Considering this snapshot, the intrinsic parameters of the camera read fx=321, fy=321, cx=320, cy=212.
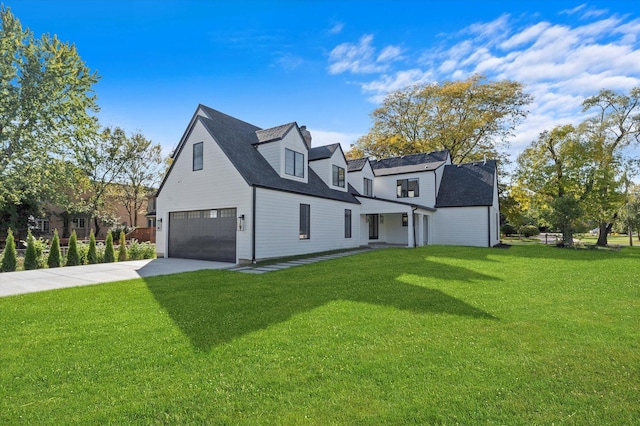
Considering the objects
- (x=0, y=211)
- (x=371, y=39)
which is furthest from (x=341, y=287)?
(x=0, y=211)

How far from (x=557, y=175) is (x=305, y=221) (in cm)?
1915

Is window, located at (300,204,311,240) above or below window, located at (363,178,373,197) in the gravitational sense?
below

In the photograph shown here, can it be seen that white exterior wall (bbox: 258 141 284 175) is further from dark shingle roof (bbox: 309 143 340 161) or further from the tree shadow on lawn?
the tree shadow on lawn

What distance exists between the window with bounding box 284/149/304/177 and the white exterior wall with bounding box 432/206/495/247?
11.3m

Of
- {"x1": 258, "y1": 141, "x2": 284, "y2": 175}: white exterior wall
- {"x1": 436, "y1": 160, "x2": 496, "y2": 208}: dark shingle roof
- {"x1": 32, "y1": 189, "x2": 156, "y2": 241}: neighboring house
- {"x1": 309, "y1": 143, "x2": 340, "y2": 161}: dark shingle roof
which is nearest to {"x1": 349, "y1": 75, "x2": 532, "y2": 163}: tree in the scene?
{"x1": 436, "y1": 160, "x2": 496, "y2": 208}: dark shingle roof

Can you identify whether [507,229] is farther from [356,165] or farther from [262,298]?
[262,298]

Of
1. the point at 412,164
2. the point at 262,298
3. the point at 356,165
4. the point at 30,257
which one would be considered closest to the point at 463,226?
the point at 412,164

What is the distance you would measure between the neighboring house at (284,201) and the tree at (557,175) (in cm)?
329

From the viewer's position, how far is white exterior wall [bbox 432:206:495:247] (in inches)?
821

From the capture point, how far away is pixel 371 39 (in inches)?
521

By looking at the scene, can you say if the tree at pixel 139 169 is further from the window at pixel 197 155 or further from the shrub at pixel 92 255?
the window at pixel 197 155

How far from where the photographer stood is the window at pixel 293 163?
15.8 metres

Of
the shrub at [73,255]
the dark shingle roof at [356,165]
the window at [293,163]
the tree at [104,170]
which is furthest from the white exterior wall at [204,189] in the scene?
the tree at [104,170]

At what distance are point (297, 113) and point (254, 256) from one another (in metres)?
12.3
